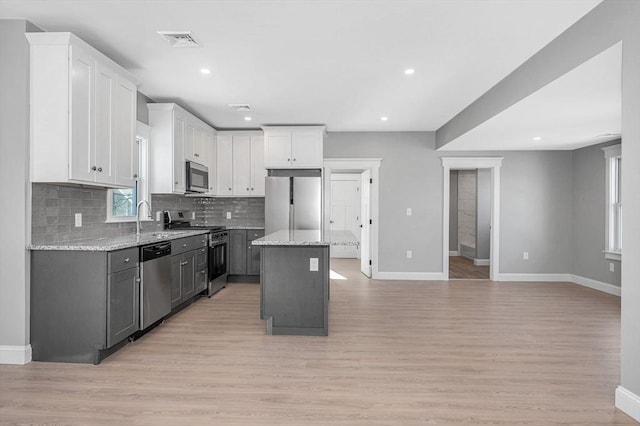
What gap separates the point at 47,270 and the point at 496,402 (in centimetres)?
327

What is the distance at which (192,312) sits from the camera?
14.1 feet

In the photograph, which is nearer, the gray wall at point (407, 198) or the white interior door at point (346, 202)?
the gray wall at point (407, 198)

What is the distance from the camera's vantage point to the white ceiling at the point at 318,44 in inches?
101

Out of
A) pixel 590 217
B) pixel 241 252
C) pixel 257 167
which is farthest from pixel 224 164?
pixel 590 217

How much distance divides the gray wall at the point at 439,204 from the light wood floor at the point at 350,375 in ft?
6.90

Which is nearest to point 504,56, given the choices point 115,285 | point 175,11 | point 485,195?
point 175,11

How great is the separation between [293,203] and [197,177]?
1.46m

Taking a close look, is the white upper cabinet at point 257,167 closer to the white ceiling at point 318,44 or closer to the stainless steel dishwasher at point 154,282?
the white ceiling at point 318,44

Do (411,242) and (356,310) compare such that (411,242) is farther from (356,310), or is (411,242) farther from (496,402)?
(496,402)

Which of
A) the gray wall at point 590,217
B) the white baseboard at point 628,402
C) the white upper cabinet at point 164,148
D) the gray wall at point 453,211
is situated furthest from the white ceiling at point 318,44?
the gray wall at point 453,211

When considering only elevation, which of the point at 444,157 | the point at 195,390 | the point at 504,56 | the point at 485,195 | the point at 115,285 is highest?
the point at 504,56

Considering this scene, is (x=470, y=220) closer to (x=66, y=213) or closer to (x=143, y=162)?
(x=143, y=162)

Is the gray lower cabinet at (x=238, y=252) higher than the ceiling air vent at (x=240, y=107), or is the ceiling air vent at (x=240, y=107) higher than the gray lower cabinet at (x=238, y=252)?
the ceiling air vent at (x=240, y=107)

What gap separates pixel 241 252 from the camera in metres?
5.95
